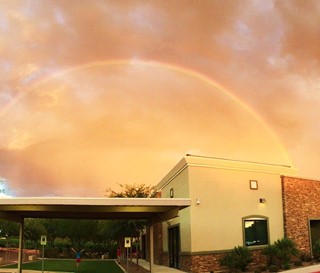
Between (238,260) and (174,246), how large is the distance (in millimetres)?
5724

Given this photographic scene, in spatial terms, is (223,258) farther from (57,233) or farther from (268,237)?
(57,233)

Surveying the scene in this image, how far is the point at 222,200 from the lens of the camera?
78.8ft

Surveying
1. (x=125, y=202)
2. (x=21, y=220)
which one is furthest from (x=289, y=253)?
(x=21, y=220)

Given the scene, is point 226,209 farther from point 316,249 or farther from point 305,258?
point 316,249

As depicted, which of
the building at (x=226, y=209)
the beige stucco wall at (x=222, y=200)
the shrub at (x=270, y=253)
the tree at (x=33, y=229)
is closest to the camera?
the building at (x=226, y=209)

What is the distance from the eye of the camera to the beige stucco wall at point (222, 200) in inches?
909

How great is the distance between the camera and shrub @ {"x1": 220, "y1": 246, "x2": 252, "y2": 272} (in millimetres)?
22000

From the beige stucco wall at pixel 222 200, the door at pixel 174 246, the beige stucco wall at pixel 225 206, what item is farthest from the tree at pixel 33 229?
the beige stucco wall at pixel 225 206

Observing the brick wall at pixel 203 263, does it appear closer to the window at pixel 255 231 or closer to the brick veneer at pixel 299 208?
the window at pixel 255 231

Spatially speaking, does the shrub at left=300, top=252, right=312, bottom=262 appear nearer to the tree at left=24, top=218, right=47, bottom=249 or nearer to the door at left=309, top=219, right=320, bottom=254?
the door at left=309, top=219, right=320, bottom=254

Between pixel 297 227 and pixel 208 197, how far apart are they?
21.4 ft

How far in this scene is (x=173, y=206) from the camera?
17.5 meters

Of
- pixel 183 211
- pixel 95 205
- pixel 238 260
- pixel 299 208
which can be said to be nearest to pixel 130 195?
pixel 183 211

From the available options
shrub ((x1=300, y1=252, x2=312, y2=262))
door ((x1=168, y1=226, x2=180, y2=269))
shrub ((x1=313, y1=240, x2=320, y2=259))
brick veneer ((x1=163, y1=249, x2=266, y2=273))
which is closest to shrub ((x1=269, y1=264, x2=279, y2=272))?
brick veneer ((x1=163, y1=249, x2=266, y2=273))
